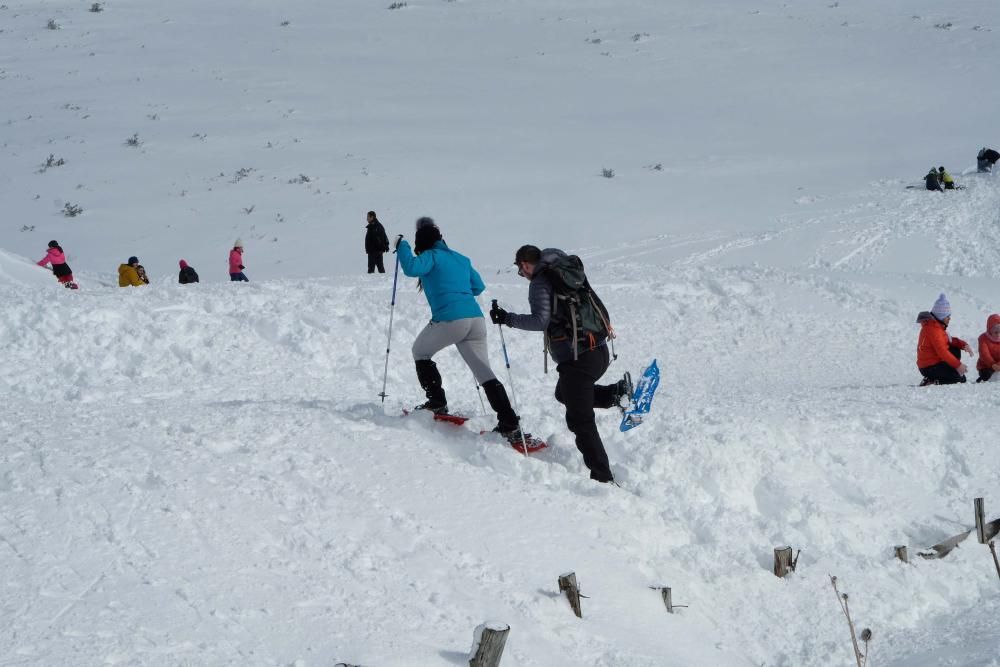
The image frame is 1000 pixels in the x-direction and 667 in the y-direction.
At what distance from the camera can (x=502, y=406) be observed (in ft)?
24.7

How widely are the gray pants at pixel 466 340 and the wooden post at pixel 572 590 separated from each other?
91.4 inches

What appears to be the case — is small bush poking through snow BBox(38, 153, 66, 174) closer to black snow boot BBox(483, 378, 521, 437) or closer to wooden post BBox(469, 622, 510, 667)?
black snow boot BBox(483, 378, 521, 437)

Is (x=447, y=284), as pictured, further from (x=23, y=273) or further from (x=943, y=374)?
(x=23, y=273)

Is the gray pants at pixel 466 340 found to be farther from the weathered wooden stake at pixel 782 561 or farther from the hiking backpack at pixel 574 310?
the weathered wooden stake at pixel 782 561

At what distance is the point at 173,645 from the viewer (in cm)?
450

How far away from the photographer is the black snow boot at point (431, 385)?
785 centimetres

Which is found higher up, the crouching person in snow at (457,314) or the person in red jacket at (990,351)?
the crouching person in snow at (457,314)

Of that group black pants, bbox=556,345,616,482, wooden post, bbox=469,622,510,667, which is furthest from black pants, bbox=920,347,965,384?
wooden post, bbox=469,622,510,667

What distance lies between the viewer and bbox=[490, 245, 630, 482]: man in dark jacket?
6777 mm

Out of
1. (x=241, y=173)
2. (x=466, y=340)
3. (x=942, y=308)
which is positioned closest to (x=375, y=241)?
(x=466, y=340)

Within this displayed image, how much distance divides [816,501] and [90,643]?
214 inches

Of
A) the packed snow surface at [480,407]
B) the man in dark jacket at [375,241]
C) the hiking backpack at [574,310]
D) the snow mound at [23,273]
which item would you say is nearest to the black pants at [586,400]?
the hiking backpack at [574,310]

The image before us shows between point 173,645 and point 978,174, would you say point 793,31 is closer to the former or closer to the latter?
point 978,174

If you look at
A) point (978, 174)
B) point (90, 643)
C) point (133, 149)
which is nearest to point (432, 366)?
point (90, 643)
